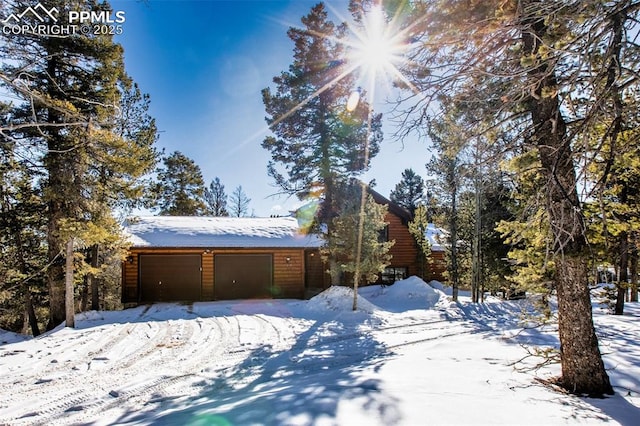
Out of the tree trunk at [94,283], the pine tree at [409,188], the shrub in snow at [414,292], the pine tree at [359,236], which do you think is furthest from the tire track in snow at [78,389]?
the pine tree at [409,188]

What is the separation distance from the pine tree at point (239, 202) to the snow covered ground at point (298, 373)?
73.1ft

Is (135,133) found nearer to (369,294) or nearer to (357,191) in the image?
(357,191)

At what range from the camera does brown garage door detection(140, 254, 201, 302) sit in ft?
49.4

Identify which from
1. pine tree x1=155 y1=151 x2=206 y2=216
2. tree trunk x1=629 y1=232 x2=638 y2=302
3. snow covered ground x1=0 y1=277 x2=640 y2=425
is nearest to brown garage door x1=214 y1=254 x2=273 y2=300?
snow covered ground x1=0 y1=277 x2=640 y2=425

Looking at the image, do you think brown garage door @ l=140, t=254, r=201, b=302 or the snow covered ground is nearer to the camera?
Answer: the snow covered ground

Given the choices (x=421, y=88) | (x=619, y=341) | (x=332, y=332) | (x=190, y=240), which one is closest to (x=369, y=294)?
(x=332, y=332)

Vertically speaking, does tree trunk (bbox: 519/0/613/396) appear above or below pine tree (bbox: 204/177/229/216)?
below

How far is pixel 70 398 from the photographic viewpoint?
4.70 m

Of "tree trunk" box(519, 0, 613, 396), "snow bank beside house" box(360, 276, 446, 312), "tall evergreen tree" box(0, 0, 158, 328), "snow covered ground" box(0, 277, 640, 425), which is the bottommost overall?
"snow bank beside house" box(360, 276, 446, 312)

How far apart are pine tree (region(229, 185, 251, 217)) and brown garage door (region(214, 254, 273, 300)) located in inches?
682

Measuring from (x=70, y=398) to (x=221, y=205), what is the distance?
28485 millimetres

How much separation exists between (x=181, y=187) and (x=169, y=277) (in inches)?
528

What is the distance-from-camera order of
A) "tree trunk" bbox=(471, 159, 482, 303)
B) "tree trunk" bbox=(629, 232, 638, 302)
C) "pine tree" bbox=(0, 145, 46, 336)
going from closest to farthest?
"tree trunk" bbox=(629, 232, 638, 302), "pine tree" bbox=(0, 145, 46, 336), "tree trunk" bbox=(471, 159, 482, 303)

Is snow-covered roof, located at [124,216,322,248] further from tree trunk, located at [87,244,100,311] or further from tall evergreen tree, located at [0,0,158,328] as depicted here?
tall evergreen tree, located at [0,0,158,328]
